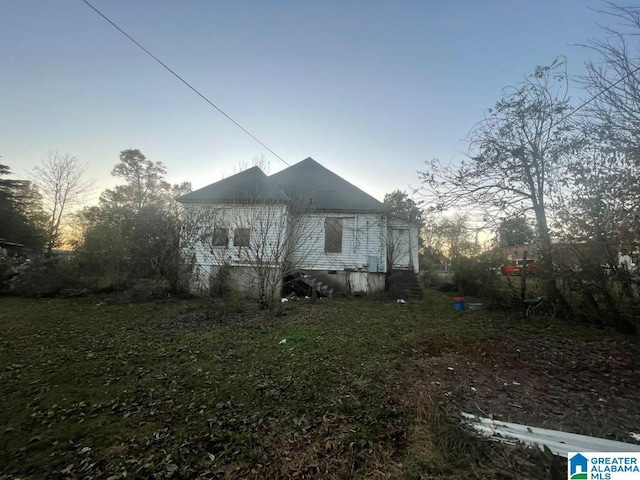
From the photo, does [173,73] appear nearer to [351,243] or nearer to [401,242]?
[351,243]

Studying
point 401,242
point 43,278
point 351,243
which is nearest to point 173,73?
point 351,243

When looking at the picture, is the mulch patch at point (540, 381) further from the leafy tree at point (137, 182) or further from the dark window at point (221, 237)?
the leafy tree at point (137, 182)

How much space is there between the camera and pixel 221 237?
10305mm

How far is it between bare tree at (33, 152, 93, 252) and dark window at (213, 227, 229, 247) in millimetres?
17378

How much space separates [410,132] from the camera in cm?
1114

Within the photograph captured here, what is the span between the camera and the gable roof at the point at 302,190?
1211 centimetres

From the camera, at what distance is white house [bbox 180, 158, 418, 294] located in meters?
9.14

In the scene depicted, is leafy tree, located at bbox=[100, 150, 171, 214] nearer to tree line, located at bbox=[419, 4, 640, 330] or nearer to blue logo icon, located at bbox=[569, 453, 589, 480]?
tree line, located at bbox=[419, 4, 640, 330]

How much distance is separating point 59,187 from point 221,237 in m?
18.9

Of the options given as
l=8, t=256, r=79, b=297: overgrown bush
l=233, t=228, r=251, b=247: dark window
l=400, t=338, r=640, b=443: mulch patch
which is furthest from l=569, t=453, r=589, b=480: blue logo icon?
l=8, t=256, r=79, b=297: overgrown bush

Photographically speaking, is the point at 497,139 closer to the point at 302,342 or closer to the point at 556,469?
the point at 302,342

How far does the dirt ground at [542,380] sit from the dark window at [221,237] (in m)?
7.49

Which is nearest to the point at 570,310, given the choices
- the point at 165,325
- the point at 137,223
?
the point at 165,325

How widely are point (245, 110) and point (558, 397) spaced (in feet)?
33.2
